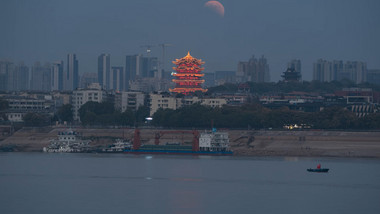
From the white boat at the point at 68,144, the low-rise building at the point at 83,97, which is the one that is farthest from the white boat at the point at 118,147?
the low-rise building at the point at 83,97

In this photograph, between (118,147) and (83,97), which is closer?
(118,147)

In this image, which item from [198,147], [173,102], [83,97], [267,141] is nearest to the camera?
[198,147]

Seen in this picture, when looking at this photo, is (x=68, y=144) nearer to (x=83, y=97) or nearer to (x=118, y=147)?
(x=118, y=147)

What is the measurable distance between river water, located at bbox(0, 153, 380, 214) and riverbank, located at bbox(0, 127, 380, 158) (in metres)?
8.58

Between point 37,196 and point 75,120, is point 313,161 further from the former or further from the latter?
point 75,120

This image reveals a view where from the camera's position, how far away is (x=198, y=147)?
13375 centimetres

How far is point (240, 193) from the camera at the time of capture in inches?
3152

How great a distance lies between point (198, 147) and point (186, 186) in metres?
48.4

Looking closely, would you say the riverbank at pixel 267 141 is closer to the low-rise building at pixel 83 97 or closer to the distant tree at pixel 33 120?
the distant tree at pixel 33 120

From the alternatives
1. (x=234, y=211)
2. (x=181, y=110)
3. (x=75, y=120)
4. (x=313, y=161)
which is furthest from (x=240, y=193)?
(x=75, y=120)

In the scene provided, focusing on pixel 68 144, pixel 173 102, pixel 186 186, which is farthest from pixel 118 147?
pixel 186 186

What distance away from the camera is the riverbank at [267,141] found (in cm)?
12756

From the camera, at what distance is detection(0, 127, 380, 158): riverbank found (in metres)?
128

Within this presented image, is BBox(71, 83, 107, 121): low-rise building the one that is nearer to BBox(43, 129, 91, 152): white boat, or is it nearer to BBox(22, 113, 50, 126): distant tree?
BBox(22, 113, 50, 126): distant tree
